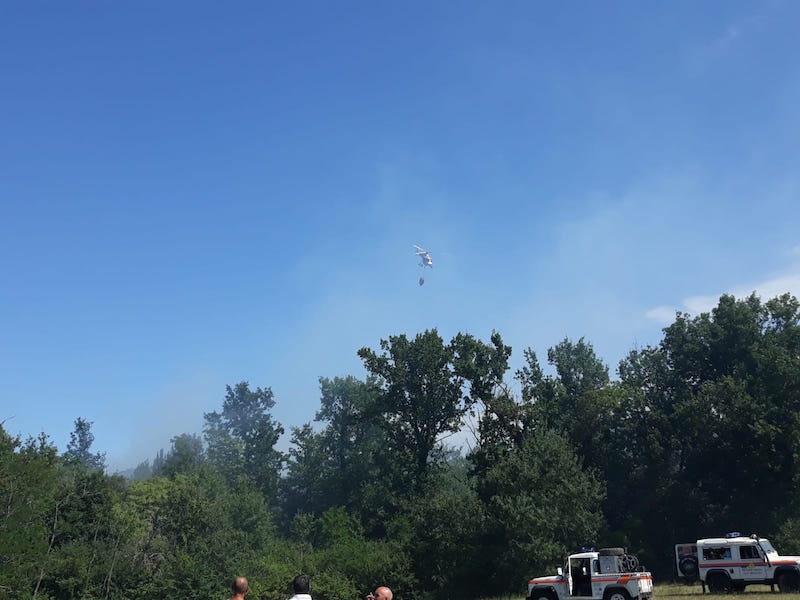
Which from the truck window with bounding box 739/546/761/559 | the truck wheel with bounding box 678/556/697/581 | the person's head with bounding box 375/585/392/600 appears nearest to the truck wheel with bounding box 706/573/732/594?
the truck window with bounding box 739/546/761/559

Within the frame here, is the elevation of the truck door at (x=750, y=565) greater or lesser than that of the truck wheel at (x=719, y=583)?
greater

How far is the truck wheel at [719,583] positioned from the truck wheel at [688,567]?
3.47 m

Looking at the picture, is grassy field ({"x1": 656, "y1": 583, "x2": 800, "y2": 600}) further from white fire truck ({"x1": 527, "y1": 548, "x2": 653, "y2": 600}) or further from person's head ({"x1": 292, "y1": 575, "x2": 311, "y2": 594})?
person's head ({"x1": 292, "y1": 575, "x2": 311, "y2": 594})

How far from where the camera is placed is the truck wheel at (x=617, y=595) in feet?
78.9

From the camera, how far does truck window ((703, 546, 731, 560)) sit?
93.5 ft

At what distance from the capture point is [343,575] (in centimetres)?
4100

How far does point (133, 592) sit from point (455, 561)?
18.5 meters

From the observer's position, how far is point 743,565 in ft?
91.2

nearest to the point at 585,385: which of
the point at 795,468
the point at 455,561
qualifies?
the point at 795,468

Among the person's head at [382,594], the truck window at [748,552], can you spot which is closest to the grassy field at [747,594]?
the truck window at [748,552]

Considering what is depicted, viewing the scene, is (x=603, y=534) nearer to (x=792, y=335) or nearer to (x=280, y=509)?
(x=792, y=335)

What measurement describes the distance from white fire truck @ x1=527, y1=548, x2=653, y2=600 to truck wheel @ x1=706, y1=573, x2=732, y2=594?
16.8 ft

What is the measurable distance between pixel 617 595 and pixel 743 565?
284 inches

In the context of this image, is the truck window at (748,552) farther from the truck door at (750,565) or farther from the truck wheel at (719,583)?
the truck wheel at (719,583)
